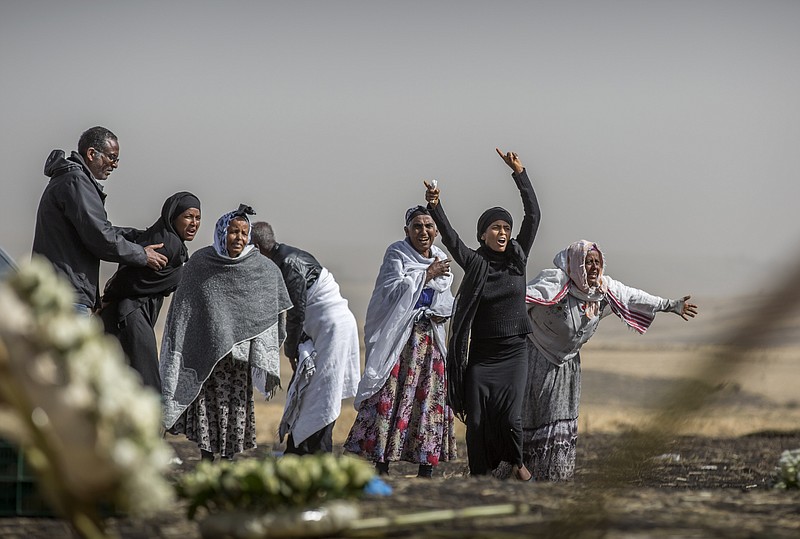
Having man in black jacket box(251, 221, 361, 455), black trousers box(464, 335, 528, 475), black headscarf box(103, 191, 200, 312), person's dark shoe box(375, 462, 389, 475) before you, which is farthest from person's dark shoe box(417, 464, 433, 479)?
black headscarf box(103, 191, 200, 312)

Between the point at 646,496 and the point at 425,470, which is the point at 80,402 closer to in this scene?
the point at 646,496

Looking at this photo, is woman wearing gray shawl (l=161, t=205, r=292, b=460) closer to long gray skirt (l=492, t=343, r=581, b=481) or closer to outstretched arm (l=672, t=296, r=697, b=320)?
long gray skirt (l=492, t=343, r=581, b=481)

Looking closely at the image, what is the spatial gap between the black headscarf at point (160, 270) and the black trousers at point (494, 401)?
245 cm

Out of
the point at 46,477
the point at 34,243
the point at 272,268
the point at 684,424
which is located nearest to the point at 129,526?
the point at 46,477

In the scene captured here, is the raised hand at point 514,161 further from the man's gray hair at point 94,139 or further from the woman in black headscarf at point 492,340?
the man's gray hair at point 94,139

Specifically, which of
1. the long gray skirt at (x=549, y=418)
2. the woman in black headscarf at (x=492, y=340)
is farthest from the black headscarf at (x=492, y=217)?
the long gray skirt at (x=549, y=418)

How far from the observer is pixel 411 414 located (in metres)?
11.3

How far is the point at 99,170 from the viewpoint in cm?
961

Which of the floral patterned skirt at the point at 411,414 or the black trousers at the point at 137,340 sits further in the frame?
the floral patterned skirt at the point at 411,414

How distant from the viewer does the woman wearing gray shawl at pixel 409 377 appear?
11.2 metres

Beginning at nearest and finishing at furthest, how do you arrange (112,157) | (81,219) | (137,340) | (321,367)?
(81,219)
(112,157)
(137,340)
(321,367)

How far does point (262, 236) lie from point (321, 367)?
127cm

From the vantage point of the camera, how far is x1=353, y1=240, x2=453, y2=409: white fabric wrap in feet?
37.1

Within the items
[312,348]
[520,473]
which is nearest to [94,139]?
[312,348]
